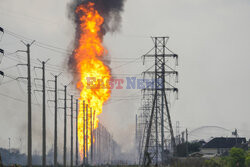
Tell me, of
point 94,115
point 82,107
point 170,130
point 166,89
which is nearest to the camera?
point 170,130

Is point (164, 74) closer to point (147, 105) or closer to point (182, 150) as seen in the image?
point (147, 105)

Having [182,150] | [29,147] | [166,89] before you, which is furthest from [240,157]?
[182,150]

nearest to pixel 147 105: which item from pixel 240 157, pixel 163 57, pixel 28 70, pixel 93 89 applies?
pixel 93 89

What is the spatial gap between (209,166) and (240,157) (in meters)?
10.0

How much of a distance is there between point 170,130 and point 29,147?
65.4 ft

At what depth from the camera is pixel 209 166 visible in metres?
92.6

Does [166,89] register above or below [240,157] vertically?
above

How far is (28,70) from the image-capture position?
61625 millimetres

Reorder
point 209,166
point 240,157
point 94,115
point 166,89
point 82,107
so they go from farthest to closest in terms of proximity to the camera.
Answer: point 94,115 < point 82,107 < point 240,157 < point 209,166 < point 166,89

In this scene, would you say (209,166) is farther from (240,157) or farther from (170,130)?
(170,130)

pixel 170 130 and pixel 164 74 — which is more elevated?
pixel 164 74

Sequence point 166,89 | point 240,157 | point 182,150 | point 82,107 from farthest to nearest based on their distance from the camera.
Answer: point 182,150 → point 82,107 → point 240,157 → point 166,89

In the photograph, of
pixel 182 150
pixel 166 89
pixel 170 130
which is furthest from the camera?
pixel 182 150

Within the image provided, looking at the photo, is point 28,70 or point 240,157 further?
point 240,157
